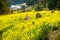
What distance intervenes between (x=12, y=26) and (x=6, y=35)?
117 inches

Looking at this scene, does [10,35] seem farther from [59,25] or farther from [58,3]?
[58,3]

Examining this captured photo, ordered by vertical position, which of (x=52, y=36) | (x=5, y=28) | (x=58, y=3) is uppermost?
(x=52, y=36)

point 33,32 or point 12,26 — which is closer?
point 33,32

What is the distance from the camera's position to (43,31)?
66.0 feet

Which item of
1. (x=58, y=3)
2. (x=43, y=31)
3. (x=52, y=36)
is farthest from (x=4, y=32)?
(x=58, y=3)

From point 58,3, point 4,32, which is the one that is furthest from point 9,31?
point 58,3

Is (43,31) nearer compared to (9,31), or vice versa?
(43,31)

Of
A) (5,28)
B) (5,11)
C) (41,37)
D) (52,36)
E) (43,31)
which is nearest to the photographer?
(52,36)

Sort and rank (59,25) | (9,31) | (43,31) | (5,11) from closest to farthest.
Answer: (43,31) < (59,25) < (9,31) < (5,11)

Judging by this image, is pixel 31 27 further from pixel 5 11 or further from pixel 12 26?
pixel 5 11

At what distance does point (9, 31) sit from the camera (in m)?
23.3

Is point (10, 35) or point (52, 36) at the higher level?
point (52, 36)

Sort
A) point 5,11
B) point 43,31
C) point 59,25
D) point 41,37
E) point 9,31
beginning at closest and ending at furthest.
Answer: point 41,37, point 43,31, point 59,25, point 9,31, point 5,11

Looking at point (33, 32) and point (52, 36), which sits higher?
point (52, 36)
